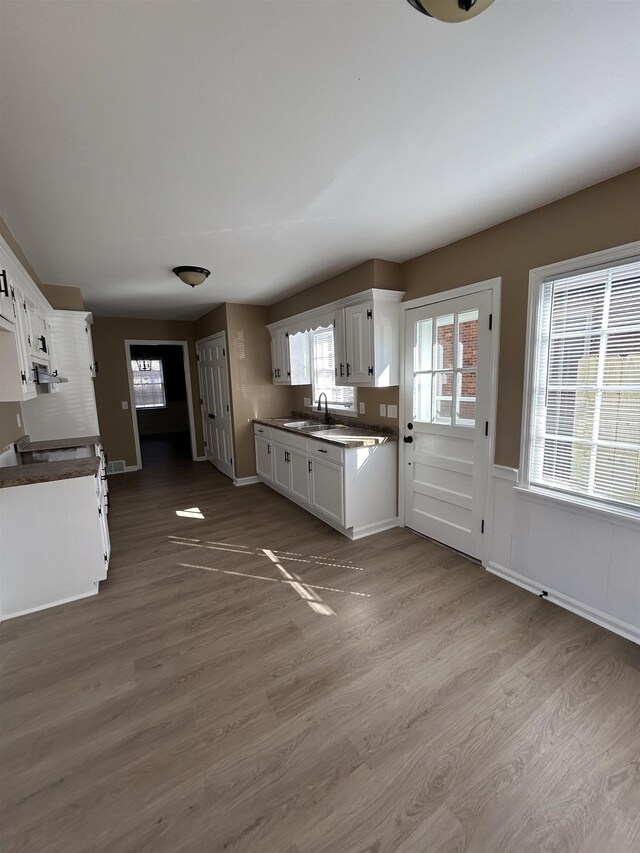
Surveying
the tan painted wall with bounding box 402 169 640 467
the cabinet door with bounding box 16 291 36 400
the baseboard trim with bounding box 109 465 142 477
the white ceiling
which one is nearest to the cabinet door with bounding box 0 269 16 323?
the cabinet door with bounding box 16 291 36 400

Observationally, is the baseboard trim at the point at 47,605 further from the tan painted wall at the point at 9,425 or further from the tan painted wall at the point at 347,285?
the tan painted wall at the point at 347,285

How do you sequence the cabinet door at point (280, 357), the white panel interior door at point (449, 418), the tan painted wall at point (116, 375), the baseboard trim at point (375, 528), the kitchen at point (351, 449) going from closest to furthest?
the kitchen at point (351, 449)
the white panel interior door at point (449, 418)
the baseboard trim at point (375, 528)
the cabinet door at point (280, 357)
the tan painted wall at point (116, 375)

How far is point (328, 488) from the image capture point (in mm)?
3523

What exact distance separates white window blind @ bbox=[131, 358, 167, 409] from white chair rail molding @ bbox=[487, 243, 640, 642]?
9163 mm

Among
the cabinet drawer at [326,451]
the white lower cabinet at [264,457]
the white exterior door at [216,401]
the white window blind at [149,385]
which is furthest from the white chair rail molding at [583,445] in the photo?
the white window blind at [149,385]

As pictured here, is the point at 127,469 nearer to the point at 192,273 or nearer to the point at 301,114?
the point at 192,273

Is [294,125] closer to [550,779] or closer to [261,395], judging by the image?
[550,779]

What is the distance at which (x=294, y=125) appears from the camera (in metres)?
1.54

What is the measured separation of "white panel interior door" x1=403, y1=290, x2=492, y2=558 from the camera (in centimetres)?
277

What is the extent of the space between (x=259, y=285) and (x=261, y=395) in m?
1.61

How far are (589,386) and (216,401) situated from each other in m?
4.72

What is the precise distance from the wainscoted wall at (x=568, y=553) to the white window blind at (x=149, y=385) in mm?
9048

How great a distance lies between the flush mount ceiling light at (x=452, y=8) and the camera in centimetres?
89

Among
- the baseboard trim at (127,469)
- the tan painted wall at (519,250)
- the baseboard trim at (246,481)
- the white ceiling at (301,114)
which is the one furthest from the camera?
the baseboard trim at (127,469)
